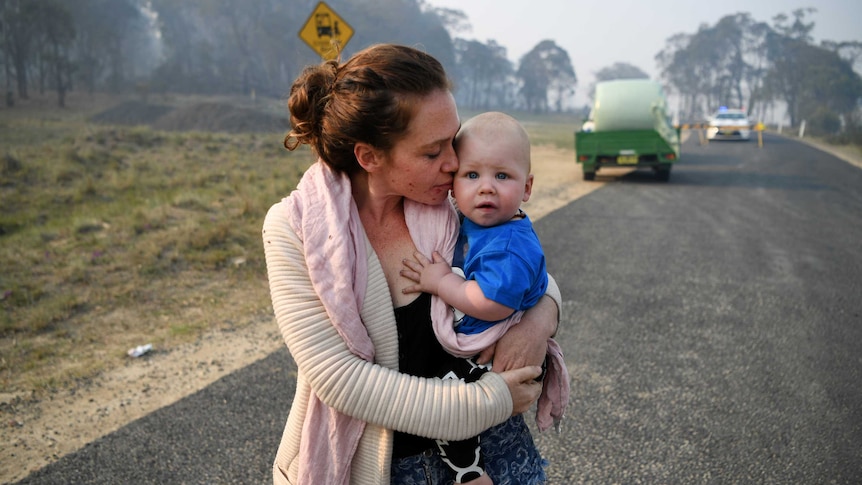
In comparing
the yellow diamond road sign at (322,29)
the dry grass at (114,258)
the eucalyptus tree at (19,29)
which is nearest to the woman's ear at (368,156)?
the dry grass at (114,258)

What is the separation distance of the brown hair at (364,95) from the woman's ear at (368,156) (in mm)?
15

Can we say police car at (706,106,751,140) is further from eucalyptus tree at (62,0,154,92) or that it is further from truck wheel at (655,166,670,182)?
eucalyptus tree at (62,0,154,92)

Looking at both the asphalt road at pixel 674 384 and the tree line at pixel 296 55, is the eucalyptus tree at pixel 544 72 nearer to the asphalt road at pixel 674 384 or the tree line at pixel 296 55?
the tree line at pixel 296 55

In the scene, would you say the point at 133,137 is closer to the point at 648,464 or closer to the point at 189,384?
the point at 189,384

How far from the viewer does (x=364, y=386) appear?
134 centimetres

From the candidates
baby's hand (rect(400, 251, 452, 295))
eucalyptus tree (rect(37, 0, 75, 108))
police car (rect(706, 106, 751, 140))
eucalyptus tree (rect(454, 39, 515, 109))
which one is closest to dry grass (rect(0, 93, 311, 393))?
baby's hand (rect(400, 251, 452, 295))

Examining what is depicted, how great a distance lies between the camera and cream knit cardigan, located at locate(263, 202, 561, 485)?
4.37ft

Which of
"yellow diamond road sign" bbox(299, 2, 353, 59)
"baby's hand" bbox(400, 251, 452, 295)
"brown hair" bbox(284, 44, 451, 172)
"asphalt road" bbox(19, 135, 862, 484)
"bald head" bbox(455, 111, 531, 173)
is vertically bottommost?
"asphalt road" bbox(19, 135, 862, 484)

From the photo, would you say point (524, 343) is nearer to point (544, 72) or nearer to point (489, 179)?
point (489, 179)

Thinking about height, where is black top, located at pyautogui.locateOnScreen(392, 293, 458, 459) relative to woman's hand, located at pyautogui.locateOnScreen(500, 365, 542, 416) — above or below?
above

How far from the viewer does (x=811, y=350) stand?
4.52 m

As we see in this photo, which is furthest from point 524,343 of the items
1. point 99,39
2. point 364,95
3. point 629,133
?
point 99,39

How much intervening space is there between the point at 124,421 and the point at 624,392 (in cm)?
301

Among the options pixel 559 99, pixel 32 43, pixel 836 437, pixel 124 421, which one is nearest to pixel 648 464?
pixel 836 437
